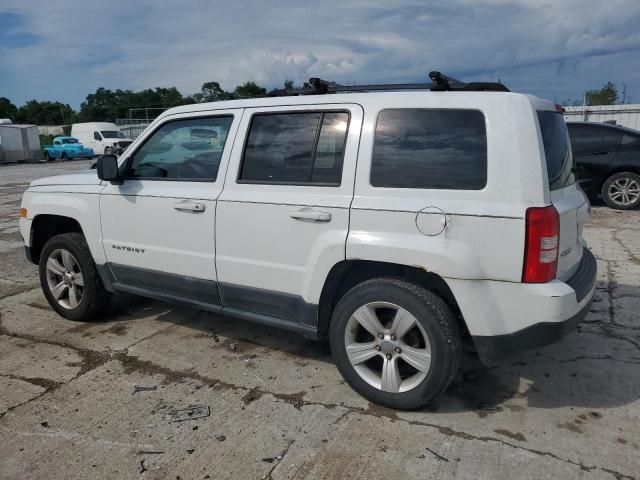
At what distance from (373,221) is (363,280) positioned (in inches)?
18.4

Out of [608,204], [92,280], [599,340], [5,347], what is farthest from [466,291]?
[608,204]

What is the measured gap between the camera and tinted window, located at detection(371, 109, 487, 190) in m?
2.84

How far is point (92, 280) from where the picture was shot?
4.49 m

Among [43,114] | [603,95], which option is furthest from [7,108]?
[603,95]

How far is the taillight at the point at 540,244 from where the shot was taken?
2.65 meters

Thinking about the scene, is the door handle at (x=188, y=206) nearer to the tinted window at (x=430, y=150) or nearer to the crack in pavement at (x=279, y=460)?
the tinted window at (x=430, y=150)

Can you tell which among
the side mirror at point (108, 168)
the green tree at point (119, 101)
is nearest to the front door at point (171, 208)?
the side mirror at point (108, 168)

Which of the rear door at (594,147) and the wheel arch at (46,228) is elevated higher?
the rear door at (594,147)

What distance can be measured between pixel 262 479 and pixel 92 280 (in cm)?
267

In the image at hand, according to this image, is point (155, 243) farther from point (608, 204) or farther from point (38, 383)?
point (608, 204)

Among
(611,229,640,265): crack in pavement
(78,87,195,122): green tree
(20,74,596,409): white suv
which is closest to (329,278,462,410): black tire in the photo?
(20,74,596,409): white suv

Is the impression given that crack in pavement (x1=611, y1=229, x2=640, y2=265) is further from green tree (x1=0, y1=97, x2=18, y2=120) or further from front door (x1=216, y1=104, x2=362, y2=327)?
green tree (x1=0, y1=97, x2=18, y2=120)

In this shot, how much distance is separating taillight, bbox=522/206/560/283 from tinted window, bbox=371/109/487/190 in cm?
33

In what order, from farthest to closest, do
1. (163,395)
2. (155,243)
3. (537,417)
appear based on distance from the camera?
(155,243)
(163,395)
(537,417)
